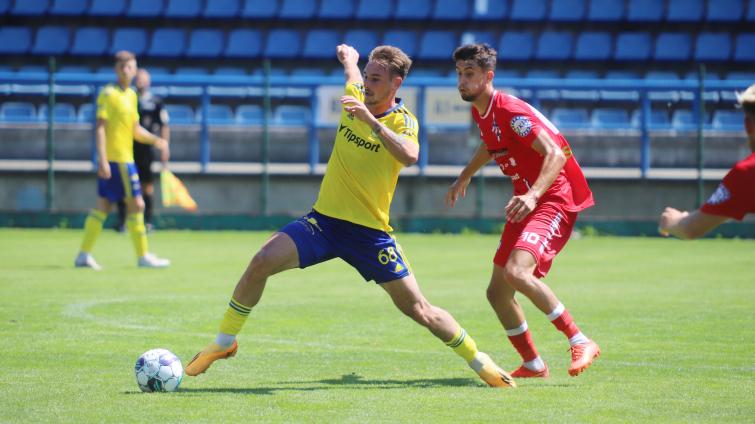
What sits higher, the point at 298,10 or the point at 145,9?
the point at 298,10

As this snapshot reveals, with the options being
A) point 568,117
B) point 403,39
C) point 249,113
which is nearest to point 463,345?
point 568,117

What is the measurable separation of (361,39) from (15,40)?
826 cm

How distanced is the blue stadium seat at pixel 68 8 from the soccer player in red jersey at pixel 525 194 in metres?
23.5

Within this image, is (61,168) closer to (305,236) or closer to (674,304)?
(674,304)

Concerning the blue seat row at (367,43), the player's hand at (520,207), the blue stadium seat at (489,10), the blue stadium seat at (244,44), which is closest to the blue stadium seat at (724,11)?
the blue seat row at (367,43)

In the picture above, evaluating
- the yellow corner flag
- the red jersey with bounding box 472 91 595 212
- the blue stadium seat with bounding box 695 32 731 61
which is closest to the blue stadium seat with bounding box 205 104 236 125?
the yellow corner flag

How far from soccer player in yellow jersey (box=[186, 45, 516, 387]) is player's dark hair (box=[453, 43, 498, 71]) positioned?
0.47 metres

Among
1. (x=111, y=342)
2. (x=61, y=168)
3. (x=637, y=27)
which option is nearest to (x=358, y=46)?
(x=637, y=27)

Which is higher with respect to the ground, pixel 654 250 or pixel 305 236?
pixel 305 236

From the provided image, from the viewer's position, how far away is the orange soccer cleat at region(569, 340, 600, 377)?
7.25 metres

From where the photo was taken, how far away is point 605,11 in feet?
94.0

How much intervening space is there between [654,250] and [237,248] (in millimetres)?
5972

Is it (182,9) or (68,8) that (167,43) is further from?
(68,8)

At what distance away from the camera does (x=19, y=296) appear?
1148cm
